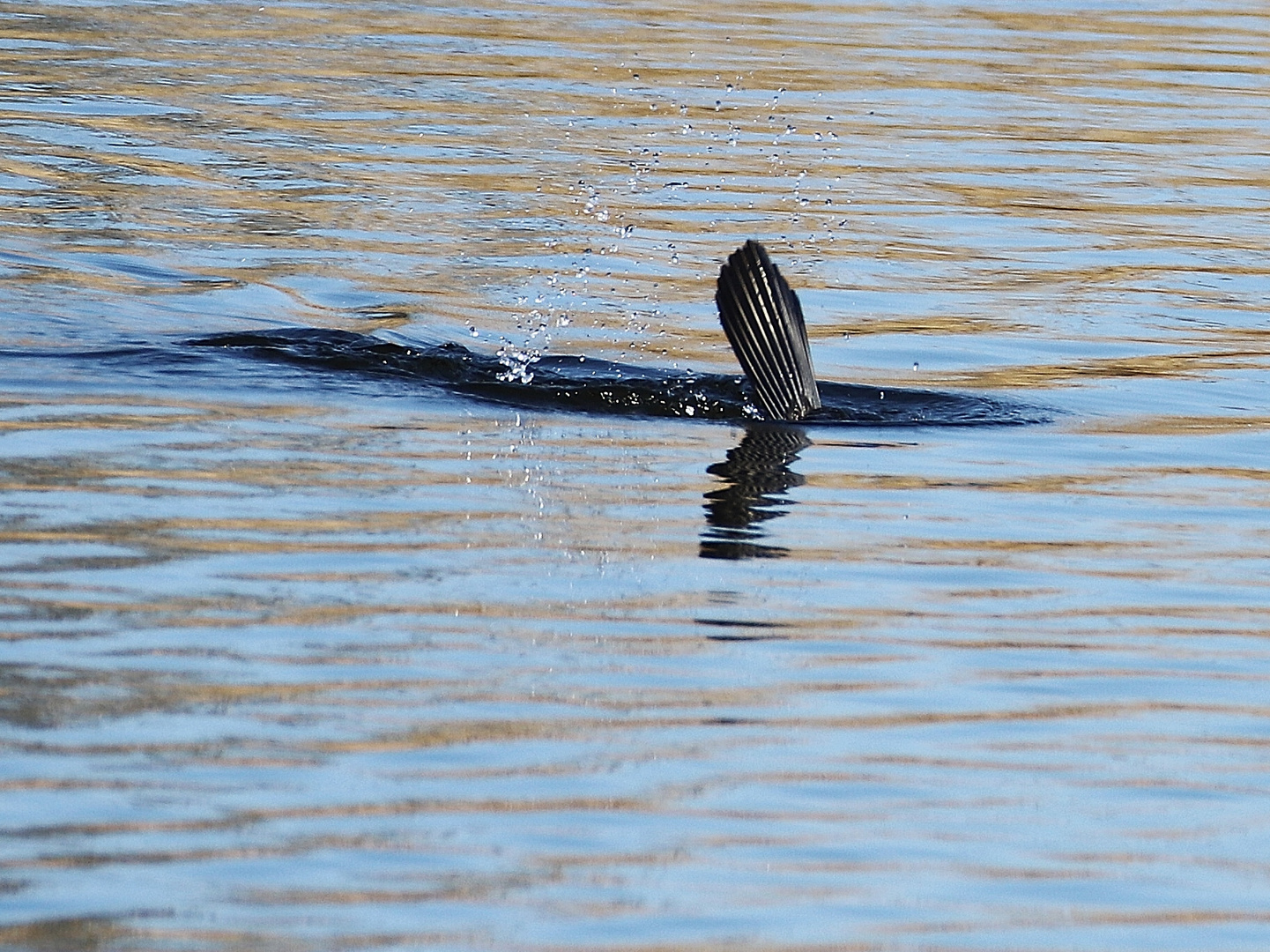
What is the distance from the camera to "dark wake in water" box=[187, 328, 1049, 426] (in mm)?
9047

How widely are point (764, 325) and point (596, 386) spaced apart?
2.79 feet

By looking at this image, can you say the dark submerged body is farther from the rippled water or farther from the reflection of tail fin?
the rippled water

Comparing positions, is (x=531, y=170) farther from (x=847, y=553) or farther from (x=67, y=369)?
(x=847, y=553)

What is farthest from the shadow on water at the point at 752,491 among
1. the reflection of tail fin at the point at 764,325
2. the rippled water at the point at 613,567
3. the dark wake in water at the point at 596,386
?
the dark wake in water at the point at 596,386

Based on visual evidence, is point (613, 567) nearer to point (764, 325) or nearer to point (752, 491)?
point (752, 491)

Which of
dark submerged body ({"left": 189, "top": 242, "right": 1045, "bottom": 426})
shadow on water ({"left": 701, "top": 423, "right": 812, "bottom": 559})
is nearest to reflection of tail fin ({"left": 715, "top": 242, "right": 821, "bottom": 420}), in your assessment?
dark submerged body ({"left": 189, "top": 242, "right": 1045, "bottom": 426})

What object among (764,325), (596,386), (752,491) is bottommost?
(596,386)

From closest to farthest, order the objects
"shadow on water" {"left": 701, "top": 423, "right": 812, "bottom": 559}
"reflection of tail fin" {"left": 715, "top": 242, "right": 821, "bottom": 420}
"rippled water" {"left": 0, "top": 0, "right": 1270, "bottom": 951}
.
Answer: "rippled water" {"left": 0, "top": 0, "right": 1270, "bottom": 951} → "shadow on water" {"left": 701, "top": 423, "right": 812, "bottom": 559} → "reflection of tail fin" {"left": 715, "top": 242, "right": 821, "bottom": 420}

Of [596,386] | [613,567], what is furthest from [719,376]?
[613,567]

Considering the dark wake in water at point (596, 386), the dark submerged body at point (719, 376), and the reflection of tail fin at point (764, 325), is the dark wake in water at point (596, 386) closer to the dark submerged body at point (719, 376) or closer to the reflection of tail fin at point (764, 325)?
the dark submerged body at point (719, 376)

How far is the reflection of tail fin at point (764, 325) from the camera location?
8.73 meters

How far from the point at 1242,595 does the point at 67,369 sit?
14.8 ft

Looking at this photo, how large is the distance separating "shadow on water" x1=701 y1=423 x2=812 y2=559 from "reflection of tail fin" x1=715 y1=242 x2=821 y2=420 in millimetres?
168

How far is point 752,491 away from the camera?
303 inches
